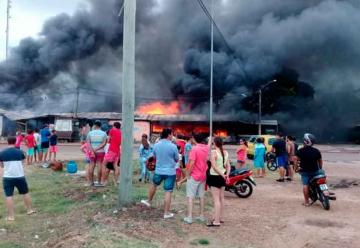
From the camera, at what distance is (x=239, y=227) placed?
7211 millimetres

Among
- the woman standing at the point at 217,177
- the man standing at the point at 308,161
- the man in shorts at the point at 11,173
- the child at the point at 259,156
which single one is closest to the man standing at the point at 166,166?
the woman standing at the point at 217,177

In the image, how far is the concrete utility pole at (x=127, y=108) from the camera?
25.3 ft

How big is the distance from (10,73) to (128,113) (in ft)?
135

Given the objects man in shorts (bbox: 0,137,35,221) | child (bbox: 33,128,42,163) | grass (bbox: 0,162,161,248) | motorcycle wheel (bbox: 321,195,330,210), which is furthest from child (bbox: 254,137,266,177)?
child (bbox: 33,128,42,163)

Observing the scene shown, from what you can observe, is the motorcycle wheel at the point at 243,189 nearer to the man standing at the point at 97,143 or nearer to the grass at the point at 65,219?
the grass at the point at 65,219

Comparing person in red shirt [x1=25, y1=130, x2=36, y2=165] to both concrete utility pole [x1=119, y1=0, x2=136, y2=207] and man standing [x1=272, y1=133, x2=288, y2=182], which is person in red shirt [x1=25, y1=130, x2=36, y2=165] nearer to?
man standing [x1=272, y1=133, x2=288, y2=182]

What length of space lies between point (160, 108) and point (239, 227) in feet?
145

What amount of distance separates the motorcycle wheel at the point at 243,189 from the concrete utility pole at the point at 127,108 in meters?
3.56

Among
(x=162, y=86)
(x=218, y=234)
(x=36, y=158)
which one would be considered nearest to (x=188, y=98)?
(x=162, y=86)

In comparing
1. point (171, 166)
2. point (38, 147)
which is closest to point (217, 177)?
point (171, 166)

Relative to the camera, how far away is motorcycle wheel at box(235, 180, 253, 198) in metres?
10.4

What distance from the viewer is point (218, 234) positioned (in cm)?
668

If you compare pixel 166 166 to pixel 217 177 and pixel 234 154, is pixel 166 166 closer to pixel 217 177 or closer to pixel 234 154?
pixel 217 177

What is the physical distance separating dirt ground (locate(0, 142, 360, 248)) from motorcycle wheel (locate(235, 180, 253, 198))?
48 cm
